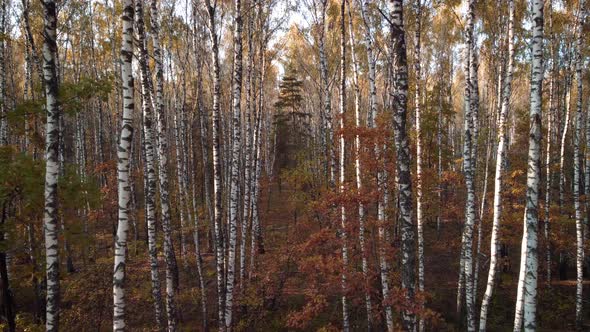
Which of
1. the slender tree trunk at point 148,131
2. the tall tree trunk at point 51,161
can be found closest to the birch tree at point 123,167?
the tall tree trunk at point 51,161

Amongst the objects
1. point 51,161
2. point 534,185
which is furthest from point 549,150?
point 51,161

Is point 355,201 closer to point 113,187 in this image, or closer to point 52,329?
point 52,329

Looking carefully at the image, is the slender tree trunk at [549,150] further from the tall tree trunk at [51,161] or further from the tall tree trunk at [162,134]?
the tall tree trunk at [51,161]

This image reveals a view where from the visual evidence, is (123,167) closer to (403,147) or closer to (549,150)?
(403,147)

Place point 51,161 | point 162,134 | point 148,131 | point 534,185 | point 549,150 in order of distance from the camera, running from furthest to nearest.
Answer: point 549,150
point 162,134
point 148,131
point 51,161
point 534,185

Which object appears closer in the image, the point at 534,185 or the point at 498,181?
the point at 534,185

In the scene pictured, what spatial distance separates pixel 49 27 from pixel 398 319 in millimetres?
12731

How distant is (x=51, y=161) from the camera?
608cm

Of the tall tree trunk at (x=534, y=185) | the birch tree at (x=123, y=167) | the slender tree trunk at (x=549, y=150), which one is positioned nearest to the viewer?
the birch tree at (x=123, y=167)

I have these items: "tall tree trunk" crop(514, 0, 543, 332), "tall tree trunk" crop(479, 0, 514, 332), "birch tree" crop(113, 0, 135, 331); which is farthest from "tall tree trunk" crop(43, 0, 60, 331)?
"tall tree trunk" crop(479, 0, 514, 332)

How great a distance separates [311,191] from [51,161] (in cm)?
1161

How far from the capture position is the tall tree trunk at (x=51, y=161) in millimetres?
5934

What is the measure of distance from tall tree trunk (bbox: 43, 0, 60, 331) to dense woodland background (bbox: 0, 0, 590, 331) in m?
0.03

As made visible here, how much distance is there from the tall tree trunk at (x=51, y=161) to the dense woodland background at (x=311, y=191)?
0.09ft
